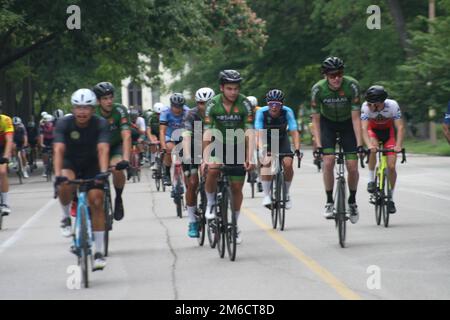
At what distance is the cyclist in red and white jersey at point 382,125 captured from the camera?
1513cm

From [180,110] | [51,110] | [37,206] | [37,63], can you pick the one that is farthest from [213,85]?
[180,110]

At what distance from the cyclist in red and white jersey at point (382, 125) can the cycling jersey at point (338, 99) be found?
4.50 feet

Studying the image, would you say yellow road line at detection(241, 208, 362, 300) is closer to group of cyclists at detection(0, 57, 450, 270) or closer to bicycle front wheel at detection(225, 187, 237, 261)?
group of cyclists at detection(0, 57, 450, 270)

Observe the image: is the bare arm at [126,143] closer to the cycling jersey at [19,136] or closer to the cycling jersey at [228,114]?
the cycling jersey at [228,114]

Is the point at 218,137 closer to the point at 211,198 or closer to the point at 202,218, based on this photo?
the point at 211,198

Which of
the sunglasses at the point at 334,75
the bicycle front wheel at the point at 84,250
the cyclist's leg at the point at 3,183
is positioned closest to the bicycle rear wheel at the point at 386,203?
the sunglasses at the point at 334,75

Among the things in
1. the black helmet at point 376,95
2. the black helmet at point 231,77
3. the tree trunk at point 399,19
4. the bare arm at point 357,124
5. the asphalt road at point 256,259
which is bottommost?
the asphalt road at point 256,259

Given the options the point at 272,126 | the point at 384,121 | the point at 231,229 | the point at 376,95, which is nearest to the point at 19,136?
the point at 272,126

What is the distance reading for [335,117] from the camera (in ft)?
45.0

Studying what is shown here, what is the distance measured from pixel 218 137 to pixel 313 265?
6.24 ft

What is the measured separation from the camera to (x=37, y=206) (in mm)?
22172

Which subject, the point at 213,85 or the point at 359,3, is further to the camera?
the point at 213,85

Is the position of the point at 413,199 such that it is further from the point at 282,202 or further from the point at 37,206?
the point at 37,206
